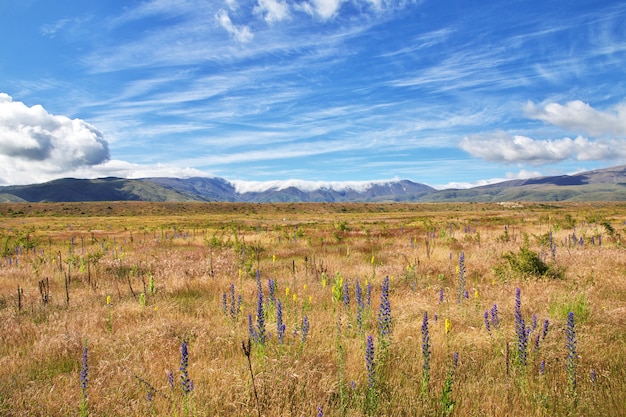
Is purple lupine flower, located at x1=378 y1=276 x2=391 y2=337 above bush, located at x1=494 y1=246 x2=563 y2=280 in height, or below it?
above

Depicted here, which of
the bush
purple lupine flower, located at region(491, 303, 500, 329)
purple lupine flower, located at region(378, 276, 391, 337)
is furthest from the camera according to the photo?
the bush

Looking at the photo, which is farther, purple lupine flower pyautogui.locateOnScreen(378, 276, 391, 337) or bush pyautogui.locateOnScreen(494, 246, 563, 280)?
bush pyautogui.locateOnScreen(494, 246, 563, 280)

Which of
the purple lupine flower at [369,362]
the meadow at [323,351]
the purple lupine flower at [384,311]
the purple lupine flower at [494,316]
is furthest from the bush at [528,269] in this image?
the purple lupine flower at [369,362]

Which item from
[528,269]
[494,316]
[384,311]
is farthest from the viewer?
[528,269]

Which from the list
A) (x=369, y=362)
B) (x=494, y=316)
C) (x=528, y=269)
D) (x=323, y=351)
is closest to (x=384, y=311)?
(x=323, y=351)

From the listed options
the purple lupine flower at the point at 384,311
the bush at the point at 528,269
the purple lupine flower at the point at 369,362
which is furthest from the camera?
the bush at the point at 528,269

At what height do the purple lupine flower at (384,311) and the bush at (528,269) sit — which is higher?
the purple lupine flower at (384,311)

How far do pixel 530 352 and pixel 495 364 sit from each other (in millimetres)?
594

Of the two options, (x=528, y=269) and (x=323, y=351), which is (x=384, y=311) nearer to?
(x=323, y=351)

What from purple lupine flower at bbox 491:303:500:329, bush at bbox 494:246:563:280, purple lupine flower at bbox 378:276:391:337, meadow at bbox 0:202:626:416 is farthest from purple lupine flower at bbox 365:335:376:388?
bush at bbox 494:246:563:280

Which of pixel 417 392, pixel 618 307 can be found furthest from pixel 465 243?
pixel 417 392

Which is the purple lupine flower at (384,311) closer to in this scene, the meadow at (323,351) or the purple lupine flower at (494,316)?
the meadow at (323,351)

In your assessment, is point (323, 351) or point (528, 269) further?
point (528, 269)

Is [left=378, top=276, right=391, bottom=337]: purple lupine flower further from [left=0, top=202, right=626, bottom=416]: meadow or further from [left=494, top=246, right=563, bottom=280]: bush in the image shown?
[left=494, top=246, right=563, bottom=280]: bush
